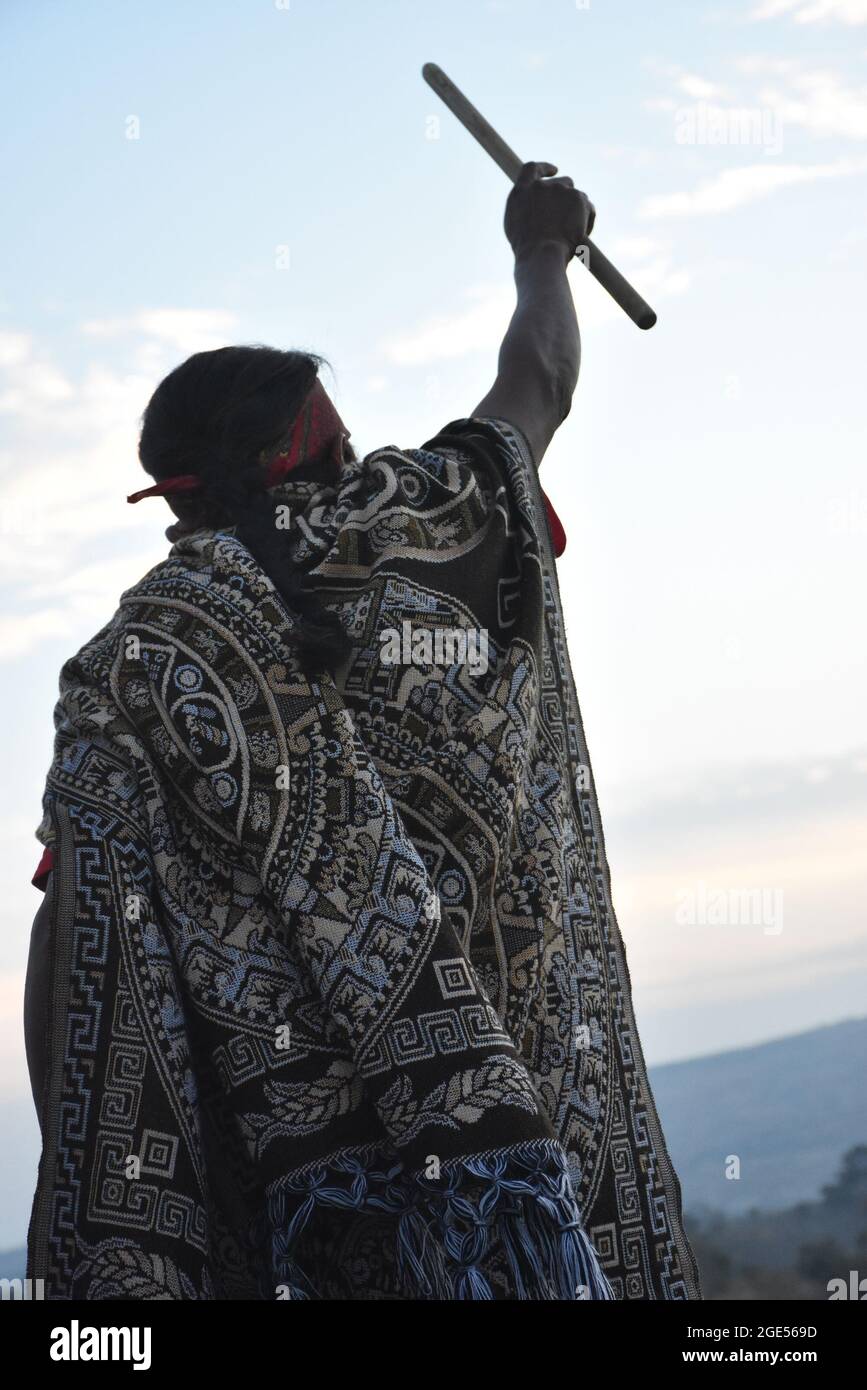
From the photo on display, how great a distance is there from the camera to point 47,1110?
2.23 m

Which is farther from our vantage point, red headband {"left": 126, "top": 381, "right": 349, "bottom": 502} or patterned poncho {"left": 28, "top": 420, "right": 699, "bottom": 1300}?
red headband {"left": 126, "top": 381, "right": 349, "bottom": 502}

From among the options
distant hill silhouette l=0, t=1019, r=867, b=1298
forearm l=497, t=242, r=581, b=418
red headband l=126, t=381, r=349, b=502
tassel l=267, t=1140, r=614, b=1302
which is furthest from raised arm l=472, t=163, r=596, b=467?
distant hill silhouette l=0, t=1019, r=867, b=1298

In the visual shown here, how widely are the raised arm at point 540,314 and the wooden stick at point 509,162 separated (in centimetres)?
6

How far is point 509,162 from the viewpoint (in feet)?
10.8

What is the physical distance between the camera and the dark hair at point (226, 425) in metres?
2.56

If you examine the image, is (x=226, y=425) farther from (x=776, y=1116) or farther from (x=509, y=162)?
(x=776, y=1116)

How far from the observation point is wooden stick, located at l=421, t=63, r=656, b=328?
122 inches

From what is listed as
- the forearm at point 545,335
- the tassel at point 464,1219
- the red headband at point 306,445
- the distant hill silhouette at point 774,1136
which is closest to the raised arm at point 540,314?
the forearm at point 545,335

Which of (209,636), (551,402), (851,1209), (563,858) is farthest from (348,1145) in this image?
(851,1209)

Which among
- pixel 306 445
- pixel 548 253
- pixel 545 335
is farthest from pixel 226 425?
pixel 548 253

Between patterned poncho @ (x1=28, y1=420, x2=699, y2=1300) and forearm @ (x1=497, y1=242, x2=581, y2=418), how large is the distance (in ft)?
1.43

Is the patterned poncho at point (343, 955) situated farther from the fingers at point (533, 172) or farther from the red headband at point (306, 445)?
the fingers at point (533, 172)

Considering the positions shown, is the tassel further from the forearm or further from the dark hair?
the forearm
